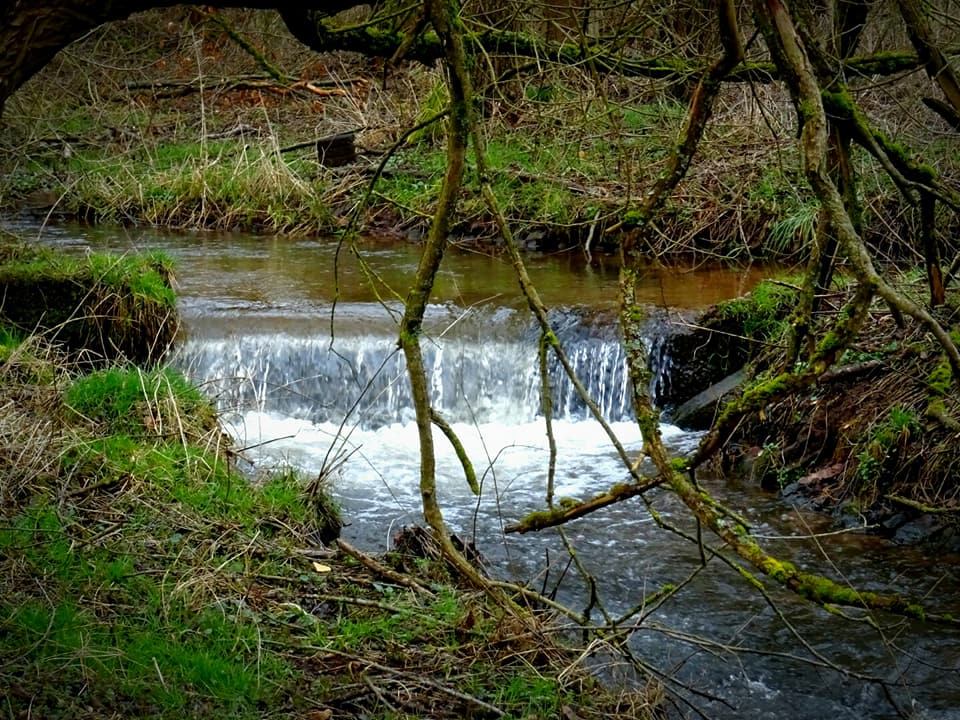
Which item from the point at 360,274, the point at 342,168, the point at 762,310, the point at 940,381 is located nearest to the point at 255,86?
the point at 342,168

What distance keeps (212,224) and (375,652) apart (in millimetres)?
10673

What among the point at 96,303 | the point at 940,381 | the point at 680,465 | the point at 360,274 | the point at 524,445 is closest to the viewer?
the point at 680,465

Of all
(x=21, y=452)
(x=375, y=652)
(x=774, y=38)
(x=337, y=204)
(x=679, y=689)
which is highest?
(x=774, y=38)

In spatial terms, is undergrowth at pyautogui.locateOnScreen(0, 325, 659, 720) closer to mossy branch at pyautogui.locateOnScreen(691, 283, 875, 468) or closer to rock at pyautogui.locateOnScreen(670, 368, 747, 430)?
mossy branch at pyautogui.locateOnScreen(691, 283, 875, 468)

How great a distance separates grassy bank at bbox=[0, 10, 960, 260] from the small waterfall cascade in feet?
3.43

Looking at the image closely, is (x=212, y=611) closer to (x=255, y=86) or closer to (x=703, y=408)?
(x=703, y=408)

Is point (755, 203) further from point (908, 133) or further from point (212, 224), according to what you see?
point (212, 224)

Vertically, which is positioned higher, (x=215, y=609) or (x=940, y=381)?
(x=940, y=381)

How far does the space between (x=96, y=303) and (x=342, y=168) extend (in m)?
6.71

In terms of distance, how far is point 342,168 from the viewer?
1411 cm

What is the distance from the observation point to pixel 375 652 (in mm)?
3979

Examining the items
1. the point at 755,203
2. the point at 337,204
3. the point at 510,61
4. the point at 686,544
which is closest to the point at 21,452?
the point at 686,544

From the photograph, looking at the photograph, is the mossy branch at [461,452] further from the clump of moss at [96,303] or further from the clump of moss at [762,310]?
the clump of moss at [762,310]

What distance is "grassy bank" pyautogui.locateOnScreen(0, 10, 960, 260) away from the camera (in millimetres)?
9586
